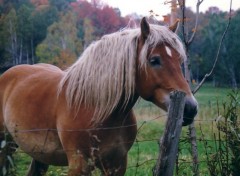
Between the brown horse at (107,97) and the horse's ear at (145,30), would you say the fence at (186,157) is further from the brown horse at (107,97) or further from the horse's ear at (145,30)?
the horse's ear at (145,30)

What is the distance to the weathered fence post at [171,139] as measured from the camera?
3033mm

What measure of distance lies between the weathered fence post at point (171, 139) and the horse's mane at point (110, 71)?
0.78 meters

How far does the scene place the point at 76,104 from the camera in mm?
3967

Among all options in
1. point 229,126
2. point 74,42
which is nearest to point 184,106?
point 229,126

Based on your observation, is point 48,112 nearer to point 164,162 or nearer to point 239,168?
point 164,162

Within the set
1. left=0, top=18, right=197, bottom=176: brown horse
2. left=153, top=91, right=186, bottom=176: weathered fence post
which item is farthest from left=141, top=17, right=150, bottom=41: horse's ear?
left=153, top=91, right=186, bottom=176: weathered fence post

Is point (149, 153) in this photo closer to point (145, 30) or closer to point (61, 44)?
point (145, 30)

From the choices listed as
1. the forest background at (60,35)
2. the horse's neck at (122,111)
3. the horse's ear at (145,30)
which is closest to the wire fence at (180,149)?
the horse's neck at (122,111)

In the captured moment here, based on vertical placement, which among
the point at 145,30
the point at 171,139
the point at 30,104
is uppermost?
the point at 145,30

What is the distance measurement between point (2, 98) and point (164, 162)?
3014 millimetres

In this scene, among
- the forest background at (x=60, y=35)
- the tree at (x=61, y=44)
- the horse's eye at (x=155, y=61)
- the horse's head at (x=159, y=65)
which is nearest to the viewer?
the horse's head at (x=159, y=65)

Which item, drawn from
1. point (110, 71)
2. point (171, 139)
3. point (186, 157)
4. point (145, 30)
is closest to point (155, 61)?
point (145, 30)

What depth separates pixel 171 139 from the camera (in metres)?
3.04

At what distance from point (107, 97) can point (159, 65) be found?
0.63 meters
